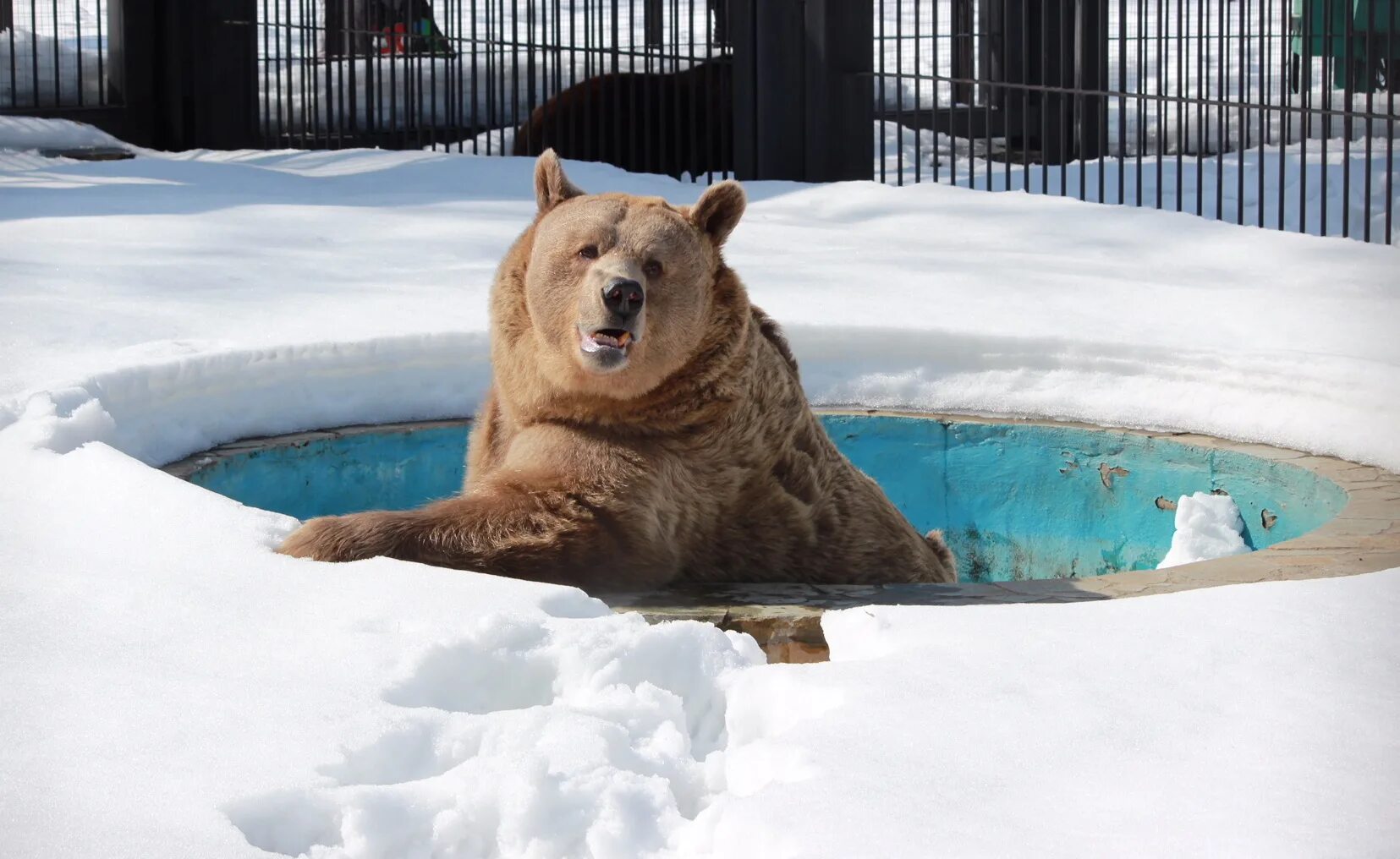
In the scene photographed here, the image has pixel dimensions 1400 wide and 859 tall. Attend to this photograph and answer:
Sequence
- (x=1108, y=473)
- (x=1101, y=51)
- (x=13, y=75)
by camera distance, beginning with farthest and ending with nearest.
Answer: (x=13, y=75)
(x=1101, y=51)
(x=1108, y=473)

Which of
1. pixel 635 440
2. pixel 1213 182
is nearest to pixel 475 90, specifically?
pixel 1213 182

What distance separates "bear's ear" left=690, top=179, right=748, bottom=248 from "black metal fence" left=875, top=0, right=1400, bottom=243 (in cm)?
410

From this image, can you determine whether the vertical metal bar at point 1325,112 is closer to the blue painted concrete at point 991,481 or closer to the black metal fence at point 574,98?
the blue painted concrete at point 991,481

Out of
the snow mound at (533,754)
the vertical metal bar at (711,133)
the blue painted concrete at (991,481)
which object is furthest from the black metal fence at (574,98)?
the snow mound at (533,754)

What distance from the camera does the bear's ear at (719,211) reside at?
13.5 ft

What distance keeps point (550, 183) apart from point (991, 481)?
87.6 inches

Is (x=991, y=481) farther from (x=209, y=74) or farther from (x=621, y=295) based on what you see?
(x=209, y=74)

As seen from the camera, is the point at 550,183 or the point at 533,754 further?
the point at 550,183

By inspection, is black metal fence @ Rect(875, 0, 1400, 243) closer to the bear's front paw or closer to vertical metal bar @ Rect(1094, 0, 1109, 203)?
vertical metal bar @ Rect(1094, 0, 1109, 203)

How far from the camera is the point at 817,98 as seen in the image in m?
9.98

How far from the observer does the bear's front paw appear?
3.48 meters

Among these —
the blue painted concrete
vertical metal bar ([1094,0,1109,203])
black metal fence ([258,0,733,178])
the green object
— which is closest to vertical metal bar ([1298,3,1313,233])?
the green object

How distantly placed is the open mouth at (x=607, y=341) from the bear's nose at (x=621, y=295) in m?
0.05

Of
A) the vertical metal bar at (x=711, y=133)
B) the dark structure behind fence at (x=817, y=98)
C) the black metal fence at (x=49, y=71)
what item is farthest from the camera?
the black metal fence at (x=49, y=71)
